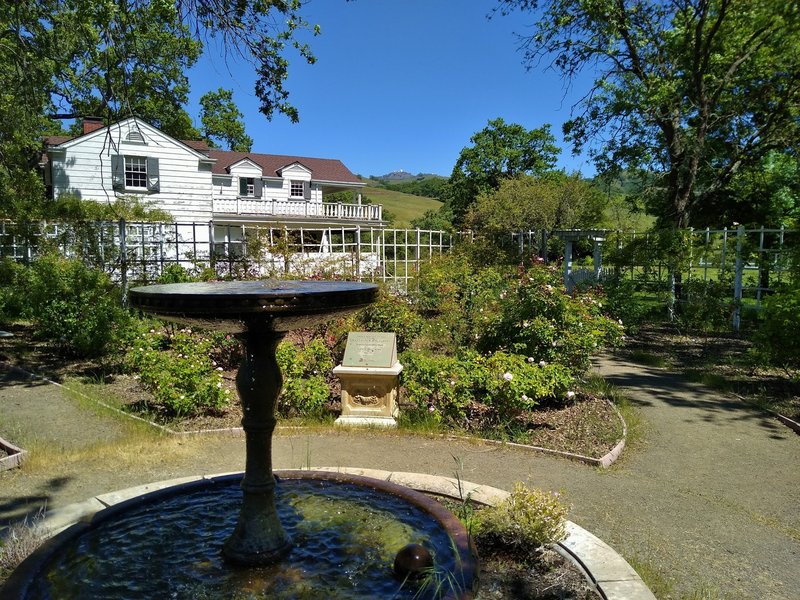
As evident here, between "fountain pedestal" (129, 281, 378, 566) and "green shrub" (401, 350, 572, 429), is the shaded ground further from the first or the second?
"fountain pedestal" (129, 281, 378, 566)

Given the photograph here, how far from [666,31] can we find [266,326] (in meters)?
15.2

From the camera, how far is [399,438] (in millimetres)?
5793

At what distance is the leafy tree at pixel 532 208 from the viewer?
2570 cm

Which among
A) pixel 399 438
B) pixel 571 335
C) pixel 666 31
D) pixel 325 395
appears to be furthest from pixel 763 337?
pixel 666 31

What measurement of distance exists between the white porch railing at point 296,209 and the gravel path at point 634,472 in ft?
62.1

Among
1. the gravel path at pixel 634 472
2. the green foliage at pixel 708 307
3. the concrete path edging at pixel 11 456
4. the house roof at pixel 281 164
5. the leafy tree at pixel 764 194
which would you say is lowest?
the gravel path at pixel 634 472

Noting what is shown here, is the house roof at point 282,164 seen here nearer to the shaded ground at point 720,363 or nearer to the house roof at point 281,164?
the house roof at point 281,164

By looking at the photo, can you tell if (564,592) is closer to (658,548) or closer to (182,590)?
(658,548)

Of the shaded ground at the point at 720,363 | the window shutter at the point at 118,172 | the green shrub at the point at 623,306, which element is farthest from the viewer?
the window shutter at the point at 118,172

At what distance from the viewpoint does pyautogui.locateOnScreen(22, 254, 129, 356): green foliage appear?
8.96m

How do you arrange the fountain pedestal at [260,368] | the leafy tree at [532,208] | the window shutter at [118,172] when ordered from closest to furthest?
the fountain pedestal at [260,368], the window shutter at [118,172], the leafy tree at [532,208]

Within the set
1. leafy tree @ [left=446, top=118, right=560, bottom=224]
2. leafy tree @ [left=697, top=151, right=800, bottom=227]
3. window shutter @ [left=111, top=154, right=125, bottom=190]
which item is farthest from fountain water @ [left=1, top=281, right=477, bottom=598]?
leafy tree @ [left=446, top=118, right=560, bottom=224]

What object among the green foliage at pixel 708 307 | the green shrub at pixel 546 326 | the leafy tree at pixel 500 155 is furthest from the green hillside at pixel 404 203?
the green shrub at pixel 546 326

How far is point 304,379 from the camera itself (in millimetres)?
6672
